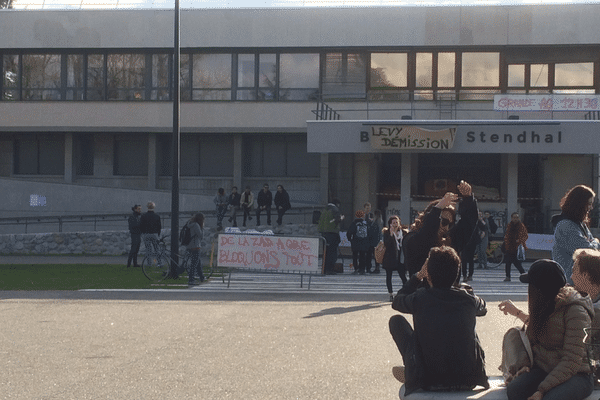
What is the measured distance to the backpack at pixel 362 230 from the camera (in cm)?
2152

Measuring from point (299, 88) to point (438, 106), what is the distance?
549cm

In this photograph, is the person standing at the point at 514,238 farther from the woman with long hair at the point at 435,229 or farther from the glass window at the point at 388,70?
the glass window at the point at 388,70

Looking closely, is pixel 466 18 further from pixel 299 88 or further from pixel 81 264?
pixel 81 264

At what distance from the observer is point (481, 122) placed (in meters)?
26.8

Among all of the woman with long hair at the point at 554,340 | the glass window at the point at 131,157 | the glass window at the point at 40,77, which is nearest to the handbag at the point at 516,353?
the woman with long hair at the point at 554,340

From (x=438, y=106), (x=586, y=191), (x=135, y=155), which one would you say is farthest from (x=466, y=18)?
(x=586, y=191)

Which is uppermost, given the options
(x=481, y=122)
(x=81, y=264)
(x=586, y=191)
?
(x=481, y=122)

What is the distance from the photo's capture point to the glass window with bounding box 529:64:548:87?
105ft

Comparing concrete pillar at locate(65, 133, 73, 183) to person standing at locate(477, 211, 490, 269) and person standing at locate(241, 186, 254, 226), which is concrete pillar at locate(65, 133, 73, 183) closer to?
person standing at locate(241, 186, 254, 226)

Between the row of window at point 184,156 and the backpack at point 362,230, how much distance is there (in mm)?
13547

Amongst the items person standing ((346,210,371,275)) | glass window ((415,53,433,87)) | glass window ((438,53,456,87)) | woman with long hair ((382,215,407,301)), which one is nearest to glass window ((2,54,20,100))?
glass window ((415,53,433,87))

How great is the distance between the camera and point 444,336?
548cm

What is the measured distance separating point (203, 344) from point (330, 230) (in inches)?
453

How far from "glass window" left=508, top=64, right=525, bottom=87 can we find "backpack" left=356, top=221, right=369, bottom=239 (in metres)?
13.2
